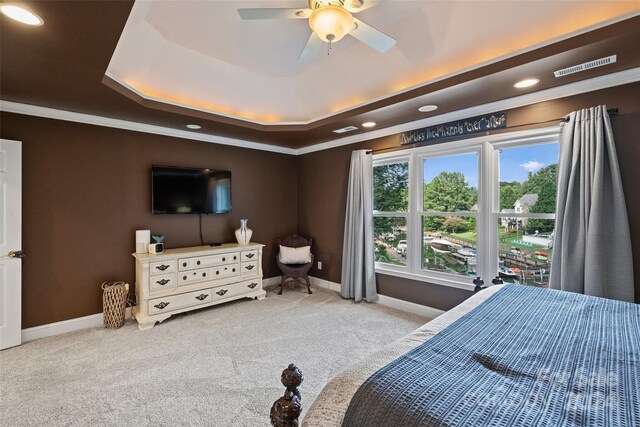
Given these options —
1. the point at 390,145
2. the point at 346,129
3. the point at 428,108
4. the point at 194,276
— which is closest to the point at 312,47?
the point at 428,108

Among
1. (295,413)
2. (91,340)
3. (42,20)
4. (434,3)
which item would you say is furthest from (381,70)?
(91,340)

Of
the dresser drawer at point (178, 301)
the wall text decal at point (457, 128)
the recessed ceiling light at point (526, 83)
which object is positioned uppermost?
the recessed ceiling light at point (526, 83)

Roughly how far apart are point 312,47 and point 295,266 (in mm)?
3213

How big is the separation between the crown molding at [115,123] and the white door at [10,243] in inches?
16.3

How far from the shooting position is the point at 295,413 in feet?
3.25

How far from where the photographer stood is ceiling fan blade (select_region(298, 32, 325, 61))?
1938 millimetres

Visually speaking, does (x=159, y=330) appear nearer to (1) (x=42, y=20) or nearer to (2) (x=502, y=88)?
(1) (x=42, y=20)

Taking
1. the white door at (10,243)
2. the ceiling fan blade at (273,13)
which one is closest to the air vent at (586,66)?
the ceiling fan blade at (273,13)

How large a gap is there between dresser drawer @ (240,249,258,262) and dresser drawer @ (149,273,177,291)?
0.92 meters

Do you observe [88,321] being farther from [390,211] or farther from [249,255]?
[390,211]

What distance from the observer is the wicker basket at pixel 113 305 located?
3168mm

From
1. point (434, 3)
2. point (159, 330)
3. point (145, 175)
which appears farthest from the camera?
point (145, 175)

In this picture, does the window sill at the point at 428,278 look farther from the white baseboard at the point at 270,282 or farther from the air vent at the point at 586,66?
the air vent at the point at 586,66

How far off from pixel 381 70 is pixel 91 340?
408 centimetres
